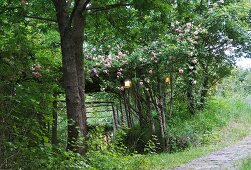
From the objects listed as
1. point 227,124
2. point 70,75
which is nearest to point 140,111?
point 227,124

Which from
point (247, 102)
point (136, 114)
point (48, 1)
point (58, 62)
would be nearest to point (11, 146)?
point (48, 1)

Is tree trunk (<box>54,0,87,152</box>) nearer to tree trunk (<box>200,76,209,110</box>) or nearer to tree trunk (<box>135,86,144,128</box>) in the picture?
tree trunk (<box>135,86,144,128</box>)

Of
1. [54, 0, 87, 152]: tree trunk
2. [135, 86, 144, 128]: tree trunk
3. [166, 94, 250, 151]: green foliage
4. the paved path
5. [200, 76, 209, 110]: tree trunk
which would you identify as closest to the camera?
[54, 0, 87, 152]: tree trunk

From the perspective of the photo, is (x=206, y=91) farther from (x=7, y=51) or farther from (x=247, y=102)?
(x=7, y=51)

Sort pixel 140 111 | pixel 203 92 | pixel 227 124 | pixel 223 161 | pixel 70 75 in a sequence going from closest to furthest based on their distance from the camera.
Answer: pixel 70 75
pixel 223 161
pixel 227 124
pixel 140 111
pixel 203 92

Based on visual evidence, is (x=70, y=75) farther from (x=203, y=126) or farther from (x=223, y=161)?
(x=203, y=126)

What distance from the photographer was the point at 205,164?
25.1 feet

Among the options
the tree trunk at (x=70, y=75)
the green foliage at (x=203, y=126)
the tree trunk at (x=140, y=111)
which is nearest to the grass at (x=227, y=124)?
the green foliage at (x=203, y=126)

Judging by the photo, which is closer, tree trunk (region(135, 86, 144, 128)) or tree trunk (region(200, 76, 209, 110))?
tree trunk (region(135, 86, 144, 128))

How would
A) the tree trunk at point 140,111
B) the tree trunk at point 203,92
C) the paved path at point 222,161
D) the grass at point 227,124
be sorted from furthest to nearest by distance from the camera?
the tree trunk at point 203,92 < the tree trunk at point 140,111 < the grass at point 227,124 < the paved path at point 222,161

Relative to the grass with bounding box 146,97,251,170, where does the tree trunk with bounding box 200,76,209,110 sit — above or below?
above

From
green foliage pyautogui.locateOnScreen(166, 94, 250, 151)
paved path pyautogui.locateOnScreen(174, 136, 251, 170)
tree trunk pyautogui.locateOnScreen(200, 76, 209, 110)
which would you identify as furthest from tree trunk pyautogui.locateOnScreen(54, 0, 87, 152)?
tree trunk pyautogui.locateOnScreen(200, 76, 209, 110)

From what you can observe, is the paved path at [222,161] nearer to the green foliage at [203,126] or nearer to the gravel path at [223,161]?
the gravel path at [223,161]

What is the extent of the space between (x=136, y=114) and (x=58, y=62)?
233 inches
